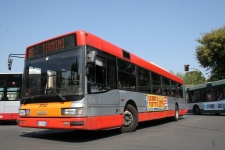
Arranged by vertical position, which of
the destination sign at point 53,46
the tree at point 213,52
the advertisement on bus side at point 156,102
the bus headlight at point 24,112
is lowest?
the bus headlight at point 24,112

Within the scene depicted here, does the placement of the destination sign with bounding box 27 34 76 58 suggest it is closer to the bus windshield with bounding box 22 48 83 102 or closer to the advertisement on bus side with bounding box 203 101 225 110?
the bus windshield with bounding box 22 48 83 102

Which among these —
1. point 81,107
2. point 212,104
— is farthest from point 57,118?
point 212,104

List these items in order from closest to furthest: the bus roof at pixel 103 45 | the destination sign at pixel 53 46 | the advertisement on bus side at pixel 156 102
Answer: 1. the bus roof at pixel 103 45
2. the destination sign at pixel 53 46
3. the advertisement on bus side at pixel 156 102

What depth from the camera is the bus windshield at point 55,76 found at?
7.43 meters

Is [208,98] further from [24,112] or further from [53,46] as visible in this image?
[24,112]

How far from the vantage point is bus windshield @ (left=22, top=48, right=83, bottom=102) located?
7434mm

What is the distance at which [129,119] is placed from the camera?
9.88 m

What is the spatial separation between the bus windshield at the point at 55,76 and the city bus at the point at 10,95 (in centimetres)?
756

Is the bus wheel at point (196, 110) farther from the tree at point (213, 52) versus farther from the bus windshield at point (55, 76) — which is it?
the bus windshield at point (55, 76)

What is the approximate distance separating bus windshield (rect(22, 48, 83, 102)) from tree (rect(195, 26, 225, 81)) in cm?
2784

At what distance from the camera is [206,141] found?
772cm

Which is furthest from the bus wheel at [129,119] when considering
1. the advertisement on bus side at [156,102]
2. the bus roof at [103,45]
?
the bus roof at [103,45]

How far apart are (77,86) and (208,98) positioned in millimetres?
19831

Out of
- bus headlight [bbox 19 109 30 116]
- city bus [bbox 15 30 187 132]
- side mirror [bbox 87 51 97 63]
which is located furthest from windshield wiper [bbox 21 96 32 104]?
side mirror [bbox 87 51 97 63]
